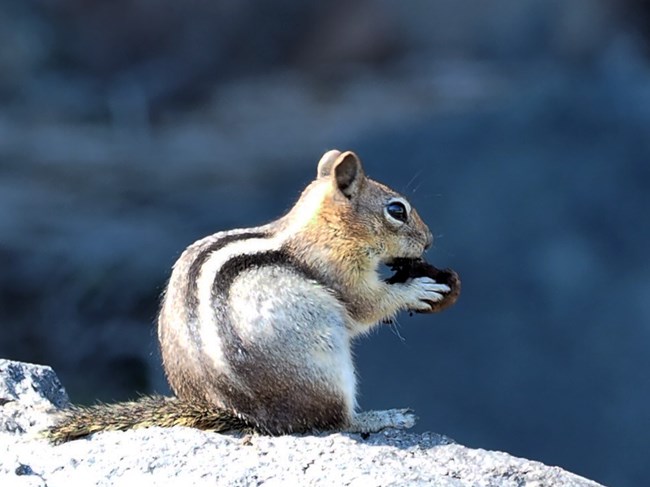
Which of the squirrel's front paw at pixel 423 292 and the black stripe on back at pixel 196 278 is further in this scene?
the squirrel's front paw at pixel 423 292

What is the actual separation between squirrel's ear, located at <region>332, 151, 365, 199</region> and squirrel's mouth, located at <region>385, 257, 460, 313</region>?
40 cm

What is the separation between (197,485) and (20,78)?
40.3 ft

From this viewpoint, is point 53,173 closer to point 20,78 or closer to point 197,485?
point 20,78

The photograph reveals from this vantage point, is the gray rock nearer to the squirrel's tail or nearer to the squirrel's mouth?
the squirrel's tail

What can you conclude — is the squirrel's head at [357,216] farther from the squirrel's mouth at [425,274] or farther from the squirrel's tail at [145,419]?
the squirrel's tail at [145,419]

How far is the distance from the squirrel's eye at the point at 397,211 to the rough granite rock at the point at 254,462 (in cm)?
102

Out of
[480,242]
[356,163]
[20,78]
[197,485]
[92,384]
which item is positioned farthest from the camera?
[20,78]

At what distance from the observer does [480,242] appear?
14.3m

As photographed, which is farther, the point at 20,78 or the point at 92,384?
the point at 20,78

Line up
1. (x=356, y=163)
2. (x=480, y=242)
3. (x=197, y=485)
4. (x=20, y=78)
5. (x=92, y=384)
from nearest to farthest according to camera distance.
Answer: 1. (x=197, y=485)
2. (x=356, y=163)
3. (x=92, y=384)
4. (x=480, y=242)
5. (x=20, y=78)

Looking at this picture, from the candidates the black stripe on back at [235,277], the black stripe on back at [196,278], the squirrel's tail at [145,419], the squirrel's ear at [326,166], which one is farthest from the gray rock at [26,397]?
the squirrel's ear at [326,166]

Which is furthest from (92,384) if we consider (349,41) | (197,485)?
(197,485)

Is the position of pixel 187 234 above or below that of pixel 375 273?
above

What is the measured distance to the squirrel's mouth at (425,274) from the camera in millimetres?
5660
